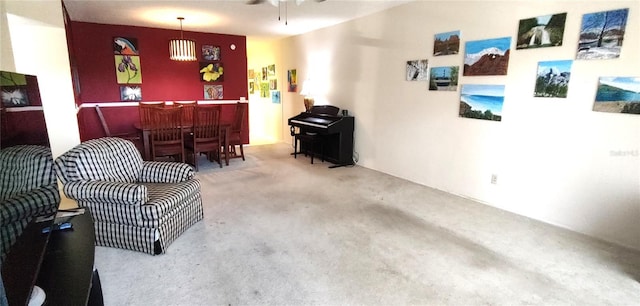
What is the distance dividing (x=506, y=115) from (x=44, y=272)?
3701 millimetres

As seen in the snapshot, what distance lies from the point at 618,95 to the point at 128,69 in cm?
659

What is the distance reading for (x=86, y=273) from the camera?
1222mm

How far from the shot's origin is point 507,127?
3.21 meters

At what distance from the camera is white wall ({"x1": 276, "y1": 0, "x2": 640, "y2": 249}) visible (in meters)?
2.57

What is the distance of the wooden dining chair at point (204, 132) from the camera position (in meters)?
4.59

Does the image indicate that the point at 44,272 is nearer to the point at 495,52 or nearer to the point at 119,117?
the point at 495,52

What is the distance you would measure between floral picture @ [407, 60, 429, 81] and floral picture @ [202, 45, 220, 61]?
12.9 ft

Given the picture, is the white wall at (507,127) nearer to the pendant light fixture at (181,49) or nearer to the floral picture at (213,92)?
the pendant light fixture at (181,49)

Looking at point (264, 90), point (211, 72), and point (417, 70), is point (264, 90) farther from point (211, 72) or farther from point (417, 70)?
point (417, 70)

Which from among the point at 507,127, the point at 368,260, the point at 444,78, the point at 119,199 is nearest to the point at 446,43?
the point at 444,78

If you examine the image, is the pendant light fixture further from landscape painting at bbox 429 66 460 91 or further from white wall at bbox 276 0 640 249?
landscape painting at bbox 429 66 460 91

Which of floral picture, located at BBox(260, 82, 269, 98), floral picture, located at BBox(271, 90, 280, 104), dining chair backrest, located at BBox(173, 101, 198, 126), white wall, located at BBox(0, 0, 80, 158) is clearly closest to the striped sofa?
white wall, located at BBox(0, 0, 80, 158)

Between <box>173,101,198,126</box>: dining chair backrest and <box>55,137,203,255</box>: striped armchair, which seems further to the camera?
<box>173,101,198,126</box>: dining chair backrest

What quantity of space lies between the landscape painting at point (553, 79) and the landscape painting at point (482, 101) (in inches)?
13.5
